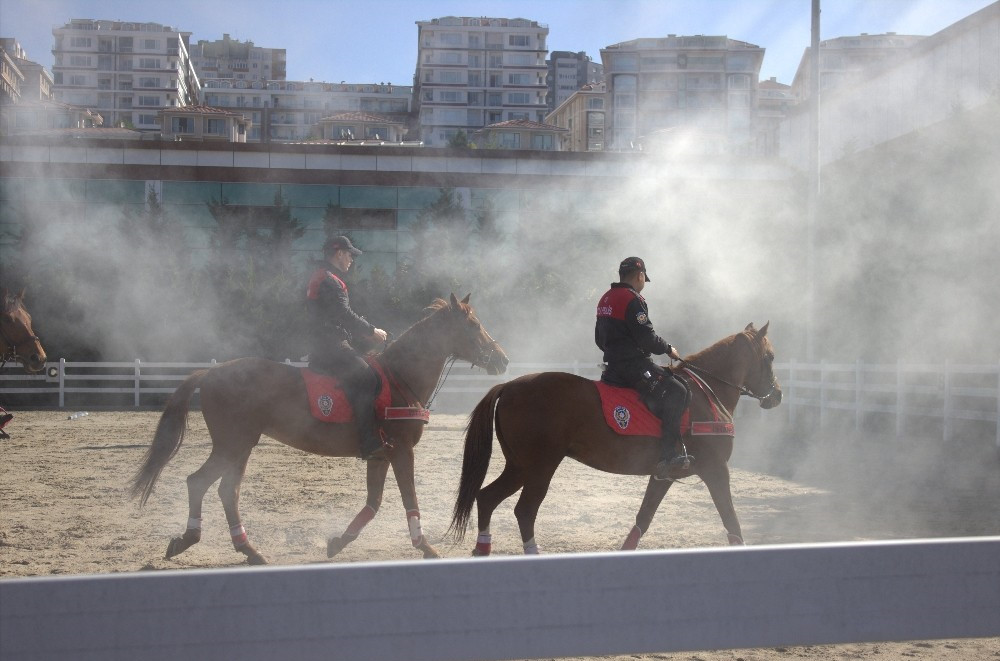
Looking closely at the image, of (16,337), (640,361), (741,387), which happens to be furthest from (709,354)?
(16,337)

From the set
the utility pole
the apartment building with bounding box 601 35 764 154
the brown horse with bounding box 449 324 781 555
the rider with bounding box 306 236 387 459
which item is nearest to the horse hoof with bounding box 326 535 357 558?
the rider with bounding box 306 236 387 459

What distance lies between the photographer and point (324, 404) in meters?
6.73

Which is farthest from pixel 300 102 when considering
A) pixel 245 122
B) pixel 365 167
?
pixel 365 167

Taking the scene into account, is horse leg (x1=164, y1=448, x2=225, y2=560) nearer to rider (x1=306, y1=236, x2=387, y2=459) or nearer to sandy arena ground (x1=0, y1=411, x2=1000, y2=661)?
sandy arena ground (x1=0, y1=411, x2=1000, y2=661)

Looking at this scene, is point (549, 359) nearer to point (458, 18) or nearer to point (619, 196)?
point (619, 196)

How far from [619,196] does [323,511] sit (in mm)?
26502

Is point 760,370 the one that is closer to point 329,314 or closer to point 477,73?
point 329,314

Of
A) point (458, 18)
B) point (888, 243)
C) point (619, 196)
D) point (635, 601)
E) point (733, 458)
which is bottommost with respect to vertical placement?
point (733, 458)

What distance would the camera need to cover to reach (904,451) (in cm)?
1391

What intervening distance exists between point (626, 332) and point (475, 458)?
4.28 feet

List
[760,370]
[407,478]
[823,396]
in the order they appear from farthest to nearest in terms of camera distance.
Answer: [823,396] → [760,370] → [407,478]

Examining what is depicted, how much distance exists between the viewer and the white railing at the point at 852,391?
559 inches

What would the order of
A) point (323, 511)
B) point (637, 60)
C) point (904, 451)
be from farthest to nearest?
1. point (637, 60)
2. point (904, 451)
3. point (323, 511)

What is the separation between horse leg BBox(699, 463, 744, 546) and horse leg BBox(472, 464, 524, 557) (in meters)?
1.25
